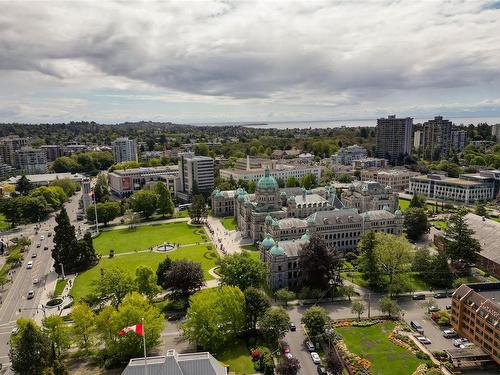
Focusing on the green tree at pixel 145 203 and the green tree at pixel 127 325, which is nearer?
the green tree at pixel 127 325

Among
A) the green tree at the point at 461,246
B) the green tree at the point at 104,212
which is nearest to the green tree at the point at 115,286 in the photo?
the green tree at the point at 104,212

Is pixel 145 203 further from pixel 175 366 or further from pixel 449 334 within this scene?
pixel 449 334

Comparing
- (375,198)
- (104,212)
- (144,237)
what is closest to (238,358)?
(144,237)

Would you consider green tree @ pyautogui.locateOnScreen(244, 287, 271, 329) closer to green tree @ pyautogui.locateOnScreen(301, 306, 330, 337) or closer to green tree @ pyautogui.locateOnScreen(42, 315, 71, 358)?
green tree @ pyautogui.locateOnScreen(301, 306, 330, 337)

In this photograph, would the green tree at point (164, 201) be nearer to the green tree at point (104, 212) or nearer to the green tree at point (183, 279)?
the green tree at point (104, 212)


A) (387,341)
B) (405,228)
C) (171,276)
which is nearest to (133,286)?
(171,276)
